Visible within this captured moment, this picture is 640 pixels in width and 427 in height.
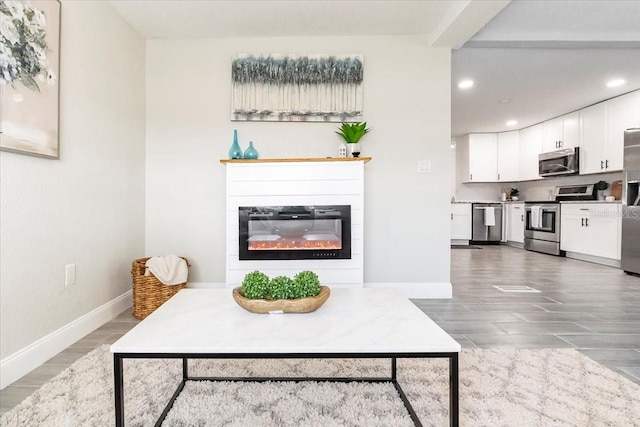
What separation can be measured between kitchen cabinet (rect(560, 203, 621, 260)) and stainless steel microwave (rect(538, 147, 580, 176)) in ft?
1.98

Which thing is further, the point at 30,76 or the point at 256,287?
the point at 30,76

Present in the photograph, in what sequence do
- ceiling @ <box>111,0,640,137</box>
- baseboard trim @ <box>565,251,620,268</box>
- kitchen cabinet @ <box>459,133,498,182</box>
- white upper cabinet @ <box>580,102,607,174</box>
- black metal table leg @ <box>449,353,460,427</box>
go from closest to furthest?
1. black metal table leg @ <box>449,353,460,427</box>
2. ceiling @ <box>111,0,640,137</box>
3. baseboard trim @ <box>565,251,620,268</box>
4. white upper cabinet @ <box>580,102,607,174</box>
5. kitchen cabinet @ <box>459,133,498,182</box>

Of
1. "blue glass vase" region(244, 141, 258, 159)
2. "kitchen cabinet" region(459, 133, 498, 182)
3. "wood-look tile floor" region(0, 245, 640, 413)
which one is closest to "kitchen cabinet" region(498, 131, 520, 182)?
"kitchen cabinet" region(459, 133, 498, 182)

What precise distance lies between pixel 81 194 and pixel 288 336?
6.41ft

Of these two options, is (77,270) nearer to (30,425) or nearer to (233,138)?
(30,425)

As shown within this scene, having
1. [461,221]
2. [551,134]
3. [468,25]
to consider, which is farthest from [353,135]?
[461,221]

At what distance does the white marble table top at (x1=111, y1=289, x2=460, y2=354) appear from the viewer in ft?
3.31

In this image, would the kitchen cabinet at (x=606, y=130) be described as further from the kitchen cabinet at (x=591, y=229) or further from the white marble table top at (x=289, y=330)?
the white marble table top at (x=289, y=330)

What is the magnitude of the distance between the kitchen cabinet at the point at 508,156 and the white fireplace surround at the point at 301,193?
5.69m

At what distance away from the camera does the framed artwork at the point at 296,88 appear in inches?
126

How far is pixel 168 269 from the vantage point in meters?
2.70

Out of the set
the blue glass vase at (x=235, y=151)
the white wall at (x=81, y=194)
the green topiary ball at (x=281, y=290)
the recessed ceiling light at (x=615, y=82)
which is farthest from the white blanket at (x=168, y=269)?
the recessed ceiling light at (x=615, y=82)

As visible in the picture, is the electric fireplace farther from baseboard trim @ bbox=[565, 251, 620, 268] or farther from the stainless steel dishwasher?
the stainless steel dishwasher

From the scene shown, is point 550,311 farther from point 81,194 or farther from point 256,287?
point 81,194
